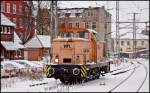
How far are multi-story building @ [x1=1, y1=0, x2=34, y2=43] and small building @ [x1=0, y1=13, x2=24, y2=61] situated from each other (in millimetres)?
11137

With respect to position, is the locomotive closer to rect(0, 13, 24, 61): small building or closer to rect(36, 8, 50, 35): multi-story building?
rect(0, 13, 24, 61): small building

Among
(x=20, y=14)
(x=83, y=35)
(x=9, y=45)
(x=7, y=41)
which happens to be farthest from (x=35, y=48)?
(x=83, y=35)

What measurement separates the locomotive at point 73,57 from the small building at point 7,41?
3194 cm

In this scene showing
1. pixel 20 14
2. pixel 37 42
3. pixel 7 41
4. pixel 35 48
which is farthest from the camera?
pixel 20 14

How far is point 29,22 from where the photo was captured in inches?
2862

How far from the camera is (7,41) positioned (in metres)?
61.3

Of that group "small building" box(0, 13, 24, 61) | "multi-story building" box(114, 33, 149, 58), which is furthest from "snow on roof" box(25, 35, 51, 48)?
"multi-story building" box(114, 33, 149, 58)

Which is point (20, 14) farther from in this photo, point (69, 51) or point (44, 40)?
point (69, 51)

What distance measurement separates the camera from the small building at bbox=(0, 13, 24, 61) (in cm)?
5941

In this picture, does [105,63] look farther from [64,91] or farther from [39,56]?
[39,56]

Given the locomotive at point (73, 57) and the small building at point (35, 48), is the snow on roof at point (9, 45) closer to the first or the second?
the small building at point (35, 48)

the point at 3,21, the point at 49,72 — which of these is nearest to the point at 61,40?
the point at 49,72

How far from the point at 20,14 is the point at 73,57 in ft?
195

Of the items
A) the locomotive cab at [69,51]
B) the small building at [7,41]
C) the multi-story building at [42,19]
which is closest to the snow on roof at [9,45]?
the small building at [7,41]
